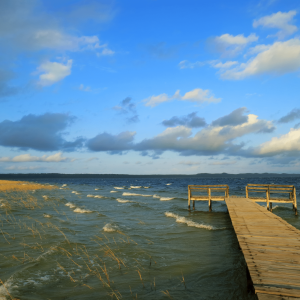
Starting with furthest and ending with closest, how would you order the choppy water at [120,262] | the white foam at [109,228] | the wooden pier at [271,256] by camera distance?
the white foam at [109,228] < the choppy water at [120,262] < the wooden pier at [271,256]

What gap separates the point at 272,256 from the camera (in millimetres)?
5703

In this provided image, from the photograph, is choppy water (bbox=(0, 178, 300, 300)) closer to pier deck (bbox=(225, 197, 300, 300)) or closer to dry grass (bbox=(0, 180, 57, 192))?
pier deck (bbox=(225, 197, 300, 300))

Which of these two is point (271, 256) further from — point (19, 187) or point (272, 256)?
point (19, 187)

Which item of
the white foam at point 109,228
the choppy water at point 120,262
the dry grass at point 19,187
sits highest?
the choppy water at point 120,262

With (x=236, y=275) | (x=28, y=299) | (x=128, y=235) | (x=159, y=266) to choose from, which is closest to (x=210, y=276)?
(x=236, y=275)

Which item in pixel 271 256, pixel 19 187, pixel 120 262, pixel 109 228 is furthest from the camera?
pixel 19 187

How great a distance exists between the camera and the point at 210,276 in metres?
7.13

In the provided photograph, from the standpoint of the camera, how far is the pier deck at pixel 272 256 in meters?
4.07

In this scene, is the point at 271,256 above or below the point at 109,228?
above

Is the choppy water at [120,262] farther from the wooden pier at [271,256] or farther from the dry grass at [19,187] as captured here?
the dry grass at [19,187]

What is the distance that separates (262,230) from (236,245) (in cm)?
245

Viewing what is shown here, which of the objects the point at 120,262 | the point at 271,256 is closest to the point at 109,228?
the point at 120,262

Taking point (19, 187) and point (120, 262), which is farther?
point (19, 187)

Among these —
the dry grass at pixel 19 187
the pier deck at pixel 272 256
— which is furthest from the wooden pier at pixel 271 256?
the dry grass at pixel 19 187
